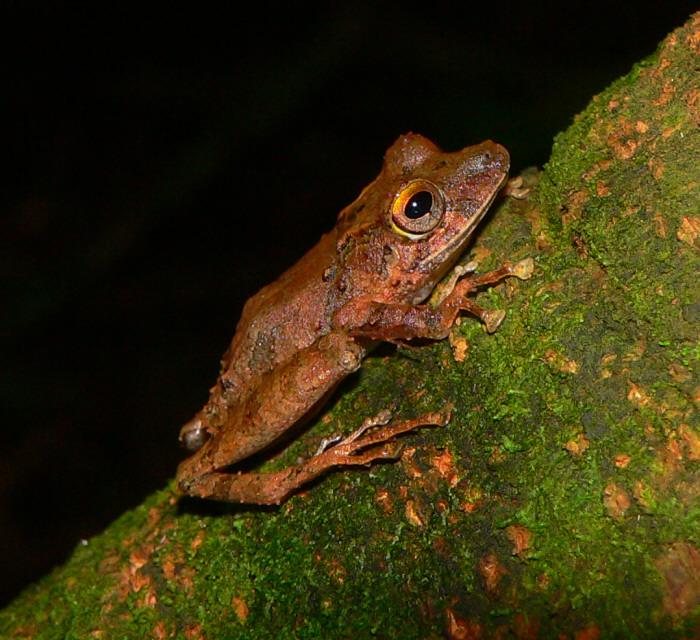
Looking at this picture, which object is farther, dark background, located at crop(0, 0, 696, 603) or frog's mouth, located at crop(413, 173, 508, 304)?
dark background, located at crop(0, 0, 696, 603)

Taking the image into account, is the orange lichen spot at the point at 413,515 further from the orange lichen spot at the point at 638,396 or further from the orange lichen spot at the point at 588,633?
the orange lichen spot at the point at 638,396

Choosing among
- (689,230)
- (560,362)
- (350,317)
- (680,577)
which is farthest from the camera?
(350,317)

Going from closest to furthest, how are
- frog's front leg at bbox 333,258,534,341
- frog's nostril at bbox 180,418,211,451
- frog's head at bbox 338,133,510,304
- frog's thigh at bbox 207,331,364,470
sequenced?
frog's front leg at bbox 333,258,534,341 → frog's thigh at bbox 207,331,364,470 → frog's head at bbox 338,133,510,304 → frog's nostril at bbox 180,418,211,451

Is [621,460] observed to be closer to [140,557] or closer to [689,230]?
[689,230]

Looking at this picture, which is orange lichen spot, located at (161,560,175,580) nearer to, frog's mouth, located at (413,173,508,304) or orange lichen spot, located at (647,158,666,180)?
frog's mouth, located at (413,173,508,304)

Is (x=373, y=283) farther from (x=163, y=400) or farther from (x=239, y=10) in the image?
(x=239, y=10)

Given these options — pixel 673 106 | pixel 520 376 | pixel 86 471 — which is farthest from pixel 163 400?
pixel 673 106

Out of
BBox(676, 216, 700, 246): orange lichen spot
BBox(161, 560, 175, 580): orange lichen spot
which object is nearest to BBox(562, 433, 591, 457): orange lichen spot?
BBox(676, 216, 700, 246): orange lichen spot

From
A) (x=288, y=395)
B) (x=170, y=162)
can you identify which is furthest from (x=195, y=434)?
(x=170, y=162)
